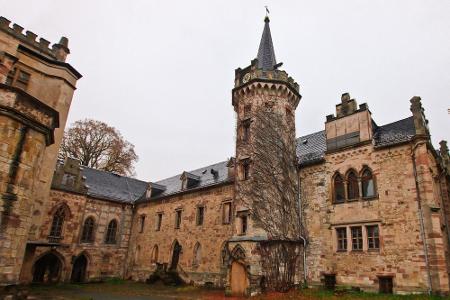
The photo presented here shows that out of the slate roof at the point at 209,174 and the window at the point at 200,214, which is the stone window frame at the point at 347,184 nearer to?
the slate roof at the point at 209,174

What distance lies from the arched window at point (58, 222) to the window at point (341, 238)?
20.9m

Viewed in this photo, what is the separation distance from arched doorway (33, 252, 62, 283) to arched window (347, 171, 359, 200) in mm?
22093

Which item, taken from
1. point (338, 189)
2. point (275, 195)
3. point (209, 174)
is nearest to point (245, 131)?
point (275, 195)

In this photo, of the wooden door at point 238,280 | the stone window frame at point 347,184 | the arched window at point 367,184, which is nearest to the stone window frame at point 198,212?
the wooden door at point 238,280

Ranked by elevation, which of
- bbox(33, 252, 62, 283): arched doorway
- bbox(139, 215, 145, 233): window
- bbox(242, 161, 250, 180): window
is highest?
bbox(242, 161, 250, 180): window

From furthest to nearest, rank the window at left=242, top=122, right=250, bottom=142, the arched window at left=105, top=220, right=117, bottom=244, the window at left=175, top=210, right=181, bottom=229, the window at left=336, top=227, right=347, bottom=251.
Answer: the arched window at left=105, top=220, right=117, bottom=244 < the window at left=175, top=210, right=181, bottom=229 < the window at left=242, top=122, right=250, bottom=142 < the window at left=336, top=227, right=347, bottom=251

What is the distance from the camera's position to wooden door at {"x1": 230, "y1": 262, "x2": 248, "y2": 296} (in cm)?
1695

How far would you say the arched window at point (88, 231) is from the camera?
26828mm

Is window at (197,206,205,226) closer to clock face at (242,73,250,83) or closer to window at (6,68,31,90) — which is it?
clock face at (242,73,250,83)

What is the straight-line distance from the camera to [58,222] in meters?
25.2

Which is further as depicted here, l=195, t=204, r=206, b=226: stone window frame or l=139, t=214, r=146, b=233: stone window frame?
l=139, t=214, r=146, b=233: stone window frame

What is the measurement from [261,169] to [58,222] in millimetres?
17230

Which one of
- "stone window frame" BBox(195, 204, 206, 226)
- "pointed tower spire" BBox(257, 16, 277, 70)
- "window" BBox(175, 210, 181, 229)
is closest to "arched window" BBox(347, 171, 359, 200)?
"pointed tower spire" BBox(257, 16, 277, 70)

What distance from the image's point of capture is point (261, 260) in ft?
56.1
